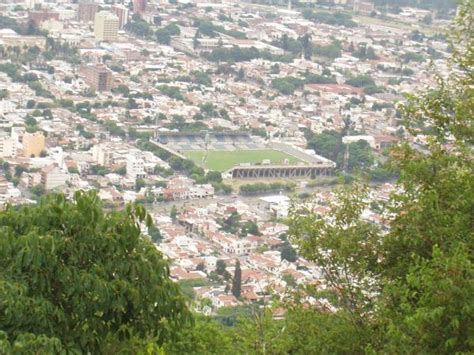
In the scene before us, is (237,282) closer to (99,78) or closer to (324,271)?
(324,271)

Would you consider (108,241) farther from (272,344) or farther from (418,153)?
(418,153)

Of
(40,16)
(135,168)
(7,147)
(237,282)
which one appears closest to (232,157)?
(135,168)

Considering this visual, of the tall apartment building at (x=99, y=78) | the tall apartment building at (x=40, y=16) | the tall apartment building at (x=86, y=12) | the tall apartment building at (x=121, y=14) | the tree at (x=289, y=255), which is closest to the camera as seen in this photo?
the tree at (x=289, y=255)

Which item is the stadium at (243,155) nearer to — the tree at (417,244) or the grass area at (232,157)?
the grass area at (232,157)

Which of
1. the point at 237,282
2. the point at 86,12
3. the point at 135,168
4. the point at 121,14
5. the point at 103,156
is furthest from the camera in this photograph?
the point at 86,12

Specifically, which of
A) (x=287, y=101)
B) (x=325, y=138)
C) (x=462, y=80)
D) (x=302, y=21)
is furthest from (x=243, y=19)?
(x=462, y=80)

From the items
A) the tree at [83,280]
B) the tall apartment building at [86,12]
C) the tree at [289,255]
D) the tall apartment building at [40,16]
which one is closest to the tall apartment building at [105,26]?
the tall apartment building at [40,16]

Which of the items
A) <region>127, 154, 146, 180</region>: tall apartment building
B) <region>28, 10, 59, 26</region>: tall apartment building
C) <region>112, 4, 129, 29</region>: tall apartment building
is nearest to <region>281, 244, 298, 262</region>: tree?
<region>127, 154, 146, 180</region>: tall apartment building
